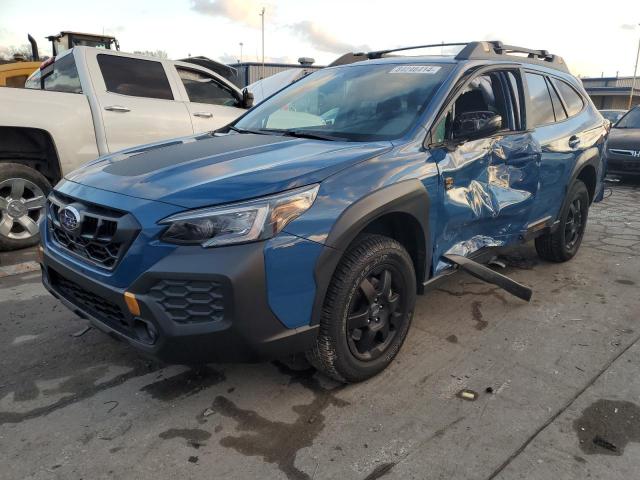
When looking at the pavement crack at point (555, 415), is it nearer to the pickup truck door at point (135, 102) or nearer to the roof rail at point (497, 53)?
the roof rail at point (497, 53)

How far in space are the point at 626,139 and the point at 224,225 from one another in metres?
10.3

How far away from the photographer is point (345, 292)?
8.31 feet

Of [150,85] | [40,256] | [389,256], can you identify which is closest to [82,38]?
[150,85]

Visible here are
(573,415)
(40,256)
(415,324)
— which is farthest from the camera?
(415,324)

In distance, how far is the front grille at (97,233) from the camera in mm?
2284

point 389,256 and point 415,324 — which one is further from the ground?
point 389,256

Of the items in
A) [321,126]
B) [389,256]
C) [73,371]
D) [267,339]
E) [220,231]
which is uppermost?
[321,126]

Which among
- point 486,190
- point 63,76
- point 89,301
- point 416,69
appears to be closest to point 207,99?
point 63,76

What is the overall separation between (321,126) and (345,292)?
1244 millimetres

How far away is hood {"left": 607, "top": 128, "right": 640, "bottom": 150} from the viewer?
393 inches

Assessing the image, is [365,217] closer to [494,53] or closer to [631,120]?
[494,53]

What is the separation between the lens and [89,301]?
2.57m

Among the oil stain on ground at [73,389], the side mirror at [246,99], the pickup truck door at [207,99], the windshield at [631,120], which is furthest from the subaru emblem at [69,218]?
the windshield at [631,120]

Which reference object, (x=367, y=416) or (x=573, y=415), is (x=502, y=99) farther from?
(x=367, y=416)
